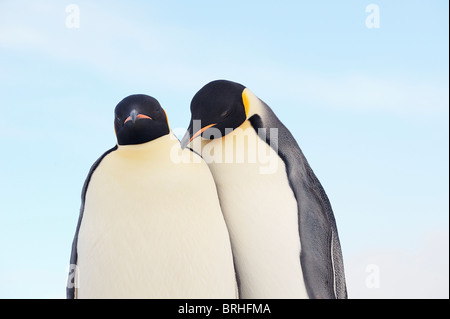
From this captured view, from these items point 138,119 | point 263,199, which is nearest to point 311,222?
point 263,199

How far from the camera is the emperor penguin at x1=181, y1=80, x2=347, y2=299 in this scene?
2.62 metres

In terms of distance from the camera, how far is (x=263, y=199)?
2.67 m

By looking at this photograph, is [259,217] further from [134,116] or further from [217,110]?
[134,116]

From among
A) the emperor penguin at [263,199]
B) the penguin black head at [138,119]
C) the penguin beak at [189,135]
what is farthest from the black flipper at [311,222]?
the penguin black head at [138,119]

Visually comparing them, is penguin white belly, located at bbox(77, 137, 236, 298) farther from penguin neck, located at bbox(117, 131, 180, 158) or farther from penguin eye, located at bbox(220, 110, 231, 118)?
penguin eye, located at bbox(220, 110, 231, 118)

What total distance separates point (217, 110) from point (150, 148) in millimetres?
389

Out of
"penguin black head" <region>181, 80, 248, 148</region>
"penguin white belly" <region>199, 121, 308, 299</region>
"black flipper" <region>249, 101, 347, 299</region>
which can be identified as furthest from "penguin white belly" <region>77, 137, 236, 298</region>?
"black flipper" <region>249, 101, 347, 299</region>

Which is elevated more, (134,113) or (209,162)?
(134,113)

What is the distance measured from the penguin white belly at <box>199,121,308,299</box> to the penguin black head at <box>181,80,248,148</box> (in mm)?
93

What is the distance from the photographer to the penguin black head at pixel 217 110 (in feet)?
9.07

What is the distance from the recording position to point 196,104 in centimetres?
280
